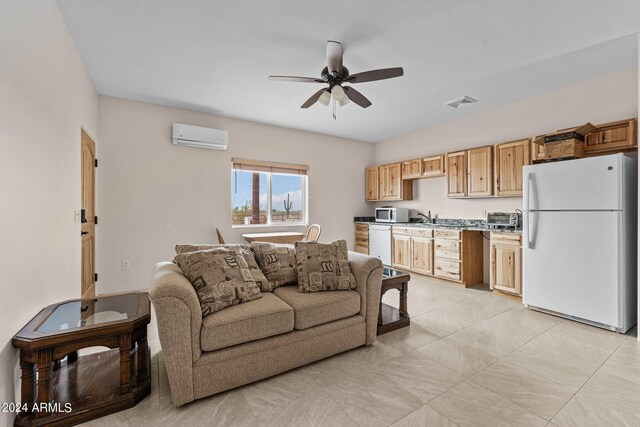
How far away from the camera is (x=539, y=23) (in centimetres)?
232

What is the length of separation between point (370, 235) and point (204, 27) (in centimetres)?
438

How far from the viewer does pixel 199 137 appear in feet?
14.0

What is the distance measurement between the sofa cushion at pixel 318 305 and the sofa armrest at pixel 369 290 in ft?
0.21

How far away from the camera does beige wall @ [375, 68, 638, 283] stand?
321 centimetres

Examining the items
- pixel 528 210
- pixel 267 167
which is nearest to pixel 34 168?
pixel 267 167

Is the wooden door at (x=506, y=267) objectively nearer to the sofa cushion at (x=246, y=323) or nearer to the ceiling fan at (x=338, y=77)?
the ceiling fan at (x=338, y=77)

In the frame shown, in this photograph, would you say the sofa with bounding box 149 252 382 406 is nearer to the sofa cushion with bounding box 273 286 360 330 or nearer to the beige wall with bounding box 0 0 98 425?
the sofa cushion with bounding box 273 286 360 330

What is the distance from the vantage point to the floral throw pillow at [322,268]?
2.38 m

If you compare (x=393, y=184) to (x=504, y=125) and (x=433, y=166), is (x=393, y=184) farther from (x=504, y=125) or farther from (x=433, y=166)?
(x=504, y=125)

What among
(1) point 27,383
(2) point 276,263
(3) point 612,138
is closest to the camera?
(1) point 27,383

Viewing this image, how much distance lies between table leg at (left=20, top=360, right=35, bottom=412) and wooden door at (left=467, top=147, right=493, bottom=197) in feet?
16.0

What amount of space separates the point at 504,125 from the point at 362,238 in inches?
125

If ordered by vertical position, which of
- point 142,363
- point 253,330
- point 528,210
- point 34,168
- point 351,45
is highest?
point 351,45

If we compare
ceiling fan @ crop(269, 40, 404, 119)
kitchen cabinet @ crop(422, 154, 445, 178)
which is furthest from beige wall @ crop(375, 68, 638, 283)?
ceiling fan @ crop(269, 40, 404, 119)
